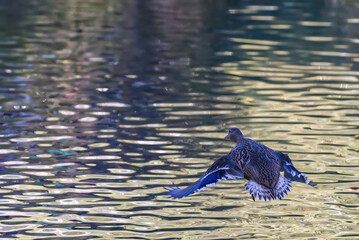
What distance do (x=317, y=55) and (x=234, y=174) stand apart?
12.2 m

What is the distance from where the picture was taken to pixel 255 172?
8367 mm

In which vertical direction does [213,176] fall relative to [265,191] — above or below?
above

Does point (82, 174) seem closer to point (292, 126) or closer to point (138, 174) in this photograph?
point (138, 174)

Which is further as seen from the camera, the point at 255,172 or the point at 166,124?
the point at 166,124

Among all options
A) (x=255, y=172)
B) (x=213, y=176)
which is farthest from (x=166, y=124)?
(x=213, y=176)

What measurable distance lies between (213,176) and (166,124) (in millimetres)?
4756

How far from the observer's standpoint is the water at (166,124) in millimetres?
8625

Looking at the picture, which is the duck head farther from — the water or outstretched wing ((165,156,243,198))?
outstretched wing ((165,156,243,198))

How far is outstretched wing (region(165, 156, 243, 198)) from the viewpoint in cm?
793

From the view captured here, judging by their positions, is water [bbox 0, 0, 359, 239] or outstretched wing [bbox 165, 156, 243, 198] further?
water [bbox 0, 0, 359, 239]

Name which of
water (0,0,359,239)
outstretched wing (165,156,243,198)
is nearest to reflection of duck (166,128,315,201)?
outstretched wing (165,156,243,198)

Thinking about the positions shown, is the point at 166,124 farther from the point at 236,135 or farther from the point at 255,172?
the point at 255,172

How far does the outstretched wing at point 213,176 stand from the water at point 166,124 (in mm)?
488

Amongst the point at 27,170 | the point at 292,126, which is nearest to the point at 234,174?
the point at 27,170
